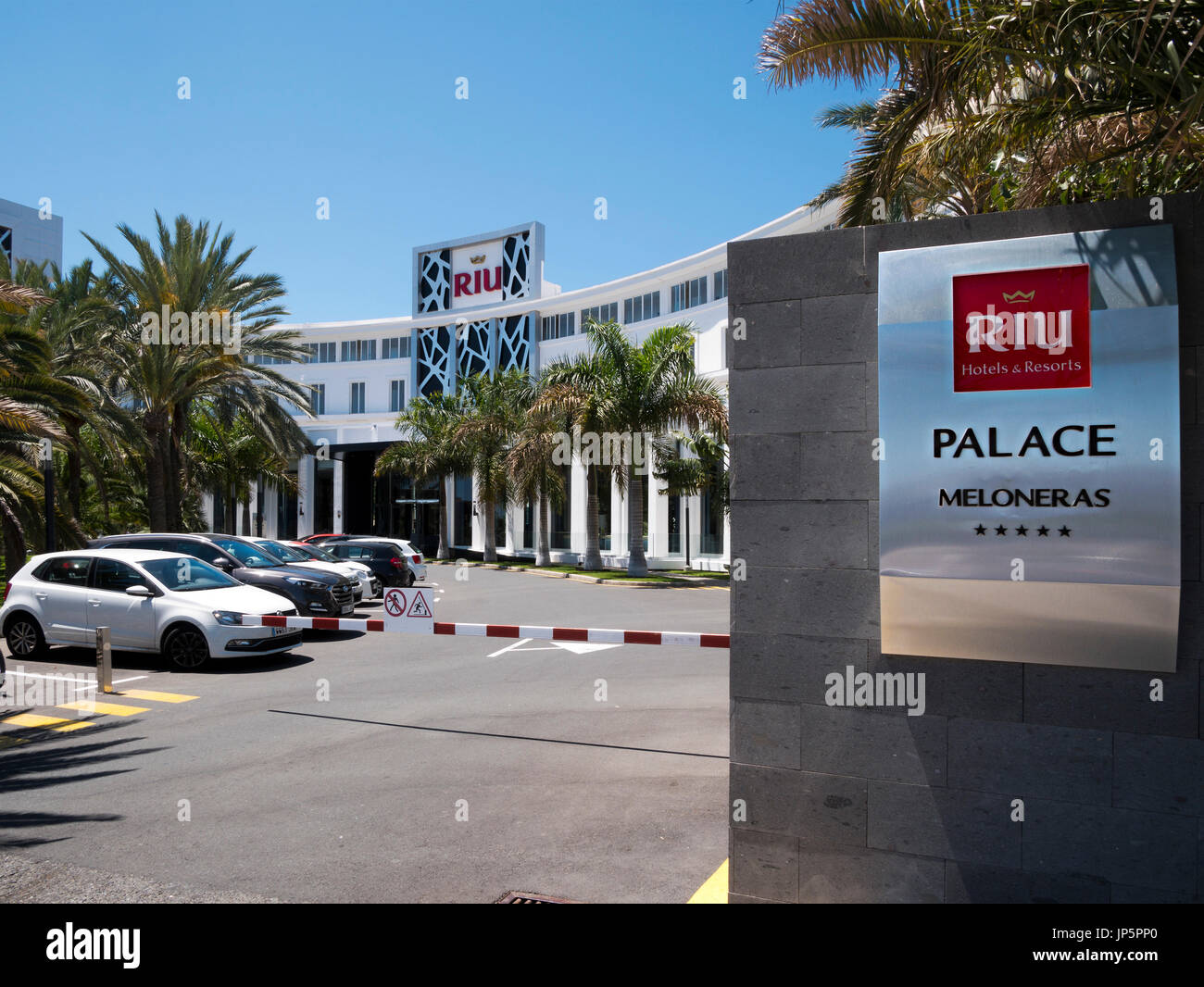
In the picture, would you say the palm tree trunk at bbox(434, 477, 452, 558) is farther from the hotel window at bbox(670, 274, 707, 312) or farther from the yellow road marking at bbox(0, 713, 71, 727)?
the yellow road marking at bbox(0, 713, 71, 727)

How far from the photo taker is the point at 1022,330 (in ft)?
13.2

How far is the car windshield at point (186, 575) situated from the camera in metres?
12.4

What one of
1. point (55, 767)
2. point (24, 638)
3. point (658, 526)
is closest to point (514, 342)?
point (658, 526)

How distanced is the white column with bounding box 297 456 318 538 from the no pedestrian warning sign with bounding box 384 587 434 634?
5208 centimetres

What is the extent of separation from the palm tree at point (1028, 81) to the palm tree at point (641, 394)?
19818 mm

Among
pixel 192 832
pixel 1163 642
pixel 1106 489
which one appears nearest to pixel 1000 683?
pixel 1163 642

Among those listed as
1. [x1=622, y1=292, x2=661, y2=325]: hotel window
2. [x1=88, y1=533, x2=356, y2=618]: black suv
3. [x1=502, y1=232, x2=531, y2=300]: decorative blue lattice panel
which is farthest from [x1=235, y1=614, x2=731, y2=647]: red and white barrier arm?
[x1=502, y1=232, x2=531, y2=300]: decorative blue lattice panel

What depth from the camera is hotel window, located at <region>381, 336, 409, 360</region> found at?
61125mm

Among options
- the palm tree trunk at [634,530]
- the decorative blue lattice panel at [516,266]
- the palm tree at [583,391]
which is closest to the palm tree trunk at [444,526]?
the decorative blue lattice panel at [516,266]

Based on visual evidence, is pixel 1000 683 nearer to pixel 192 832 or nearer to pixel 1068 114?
pixel 1068 114

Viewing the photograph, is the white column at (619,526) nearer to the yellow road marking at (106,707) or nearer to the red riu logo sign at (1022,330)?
the yellow road marking at (106,707)

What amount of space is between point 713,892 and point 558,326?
1969 inches

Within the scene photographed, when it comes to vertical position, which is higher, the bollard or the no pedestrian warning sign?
the no pedestrian warning sign
